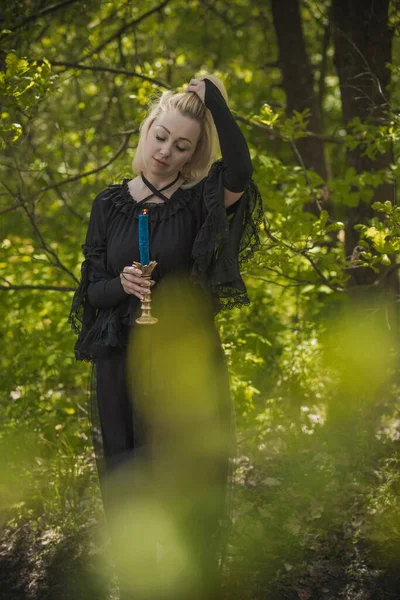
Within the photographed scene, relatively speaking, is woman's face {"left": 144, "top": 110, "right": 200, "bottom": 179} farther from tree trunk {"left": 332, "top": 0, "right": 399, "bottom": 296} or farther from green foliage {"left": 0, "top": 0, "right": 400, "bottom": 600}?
tree trunk {"left": 332, "top": 0, "right": 399, "bottom": 296}

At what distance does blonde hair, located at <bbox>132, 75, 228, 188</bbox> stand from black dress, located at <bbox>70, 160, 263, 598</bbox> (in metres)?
0.09

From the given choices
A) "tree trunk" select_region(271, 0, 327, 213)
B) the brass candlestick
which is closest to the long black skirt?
the brass candlestick

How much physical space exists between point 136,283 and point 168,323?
0.25m

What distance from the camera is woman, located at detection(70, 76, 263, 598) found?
246 cm

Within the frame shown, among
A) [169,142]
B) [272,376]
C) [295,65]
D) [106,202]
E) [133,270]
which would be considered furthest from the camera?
[295,65]

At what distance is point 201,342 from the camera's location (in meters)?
2.65

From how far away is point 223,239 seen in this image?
246cm

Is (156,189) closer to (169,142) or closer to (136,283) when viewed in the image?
(169,142)

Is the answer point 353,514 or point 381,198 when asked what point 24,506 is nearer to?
point 353,514

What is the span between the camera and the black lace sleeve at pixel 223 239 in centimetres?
242

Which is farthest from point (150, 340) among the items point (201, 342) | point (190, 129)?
point (190, 129)

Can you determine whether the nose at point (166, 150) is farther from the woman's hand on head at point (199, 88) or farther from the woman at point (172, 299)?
the woman's hand on head at point (199, 88)

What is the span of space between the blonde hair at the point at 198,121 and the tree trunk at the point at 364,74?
1.72m

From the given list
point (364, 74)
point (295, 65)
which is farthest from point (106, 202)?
point (295, 65)
